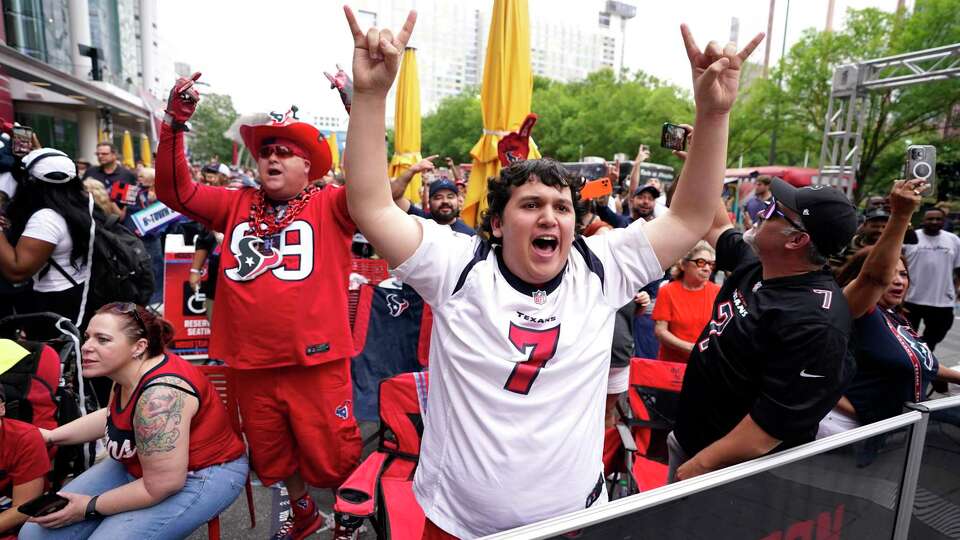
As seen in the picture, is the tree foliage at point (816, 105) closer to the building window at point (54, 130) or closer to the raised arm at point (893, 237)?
the building window at point (54, 130)

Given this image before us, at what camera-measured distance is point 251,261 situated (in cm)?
244

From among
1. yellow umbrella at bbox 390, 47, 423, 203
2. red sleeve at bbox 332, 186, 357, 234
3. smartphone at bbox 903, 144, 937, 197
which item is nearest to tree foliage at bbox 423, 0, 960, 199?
yellow umbrella at bbox 390, 47, 423, 203

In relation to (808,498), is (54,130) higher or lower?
higher

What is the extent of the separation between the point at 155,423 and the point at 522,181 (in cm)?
169

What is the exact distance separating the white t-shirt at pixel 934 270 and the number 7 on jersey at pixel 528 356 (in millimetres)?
5770

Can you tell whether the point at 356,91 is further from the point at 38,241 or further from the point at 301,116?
the point at 38,241

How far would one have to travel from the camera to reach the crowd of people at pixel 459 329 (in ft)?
4.75

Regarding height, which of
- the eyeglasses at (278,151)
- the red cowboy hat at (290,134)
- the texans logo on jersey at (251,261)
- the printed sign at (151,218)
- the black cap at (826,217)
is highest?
the red cowboy hat at (290,134)

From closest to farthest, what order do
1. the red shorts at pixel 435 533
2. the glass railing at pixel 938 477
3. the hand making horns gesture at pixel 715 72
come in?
the hand making horns gesture at pixel 715 72, the red shorts at pixel 435 533, the glass railing at pixel 938 477

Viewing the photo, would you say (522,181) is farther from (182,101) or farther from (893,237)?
(182,101)

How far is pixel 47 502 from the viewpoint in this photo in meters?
2.03

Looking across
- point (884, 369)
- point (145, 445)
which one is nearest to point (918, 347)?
point (884, 369)

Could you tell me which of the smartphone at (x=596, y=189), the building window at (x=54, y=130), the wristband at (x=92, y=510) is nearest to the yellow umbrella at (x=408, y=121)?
the smartphone at (x=596, y=189)

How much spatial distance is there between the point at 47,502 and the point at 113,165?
22.9 ft
